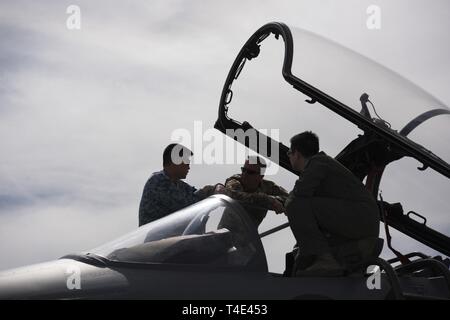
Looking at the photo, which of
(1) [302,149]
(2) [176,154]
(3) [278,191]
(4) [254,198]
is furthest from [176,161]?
(1) [302,149]

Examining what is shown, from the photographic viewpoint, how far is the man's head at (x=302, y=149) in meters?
5.13

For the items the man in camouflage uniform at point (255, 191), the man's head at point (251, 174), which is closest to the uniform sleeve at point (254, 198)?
the man in camouflage uniform at point (255, 191)

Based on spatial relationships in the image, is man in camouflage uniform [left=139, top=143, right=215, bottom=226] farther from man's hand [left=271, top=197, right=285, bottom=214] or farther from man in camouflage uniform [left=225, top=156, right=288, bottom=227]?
man's hand [left=271, top=197, right=285, bottom=214]

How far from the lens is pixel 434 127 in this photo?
5840 millimetres

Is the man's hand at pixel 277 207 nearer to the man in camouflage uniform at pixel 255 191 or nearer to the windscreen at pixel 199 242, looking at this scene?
the man in camouflage uniform at pixel 255 191

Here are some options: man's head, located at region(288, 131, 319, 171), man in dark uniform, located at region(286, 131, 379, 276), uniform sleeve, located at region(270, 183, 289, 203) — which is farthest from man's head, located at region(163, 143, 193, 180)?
man in dark uniform, located at region(286, 131, 379, 276)

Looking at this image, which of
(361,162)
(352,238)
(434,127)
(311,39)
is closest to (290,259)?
(352,238)

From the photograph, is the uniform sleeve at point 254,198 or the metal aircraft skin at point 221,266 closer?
the metal aircraft skin at point 221,266

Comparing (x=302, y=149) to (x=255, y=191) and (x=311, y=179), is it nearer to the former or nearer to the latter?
(x=311, y=179)

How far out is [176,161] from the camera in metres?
6.68

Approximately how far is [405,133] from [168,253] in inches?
96.3

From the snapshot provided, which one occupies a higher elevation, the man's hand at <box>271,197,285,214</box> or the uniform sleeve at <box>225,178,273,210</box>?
the uniform sleeve at <box>225,178,273,210</box>

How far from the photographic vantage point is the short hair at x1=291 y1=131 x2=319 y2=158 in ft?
16.8

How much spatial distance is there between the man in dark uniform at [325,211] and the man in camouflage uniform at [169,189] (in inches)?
64.6
